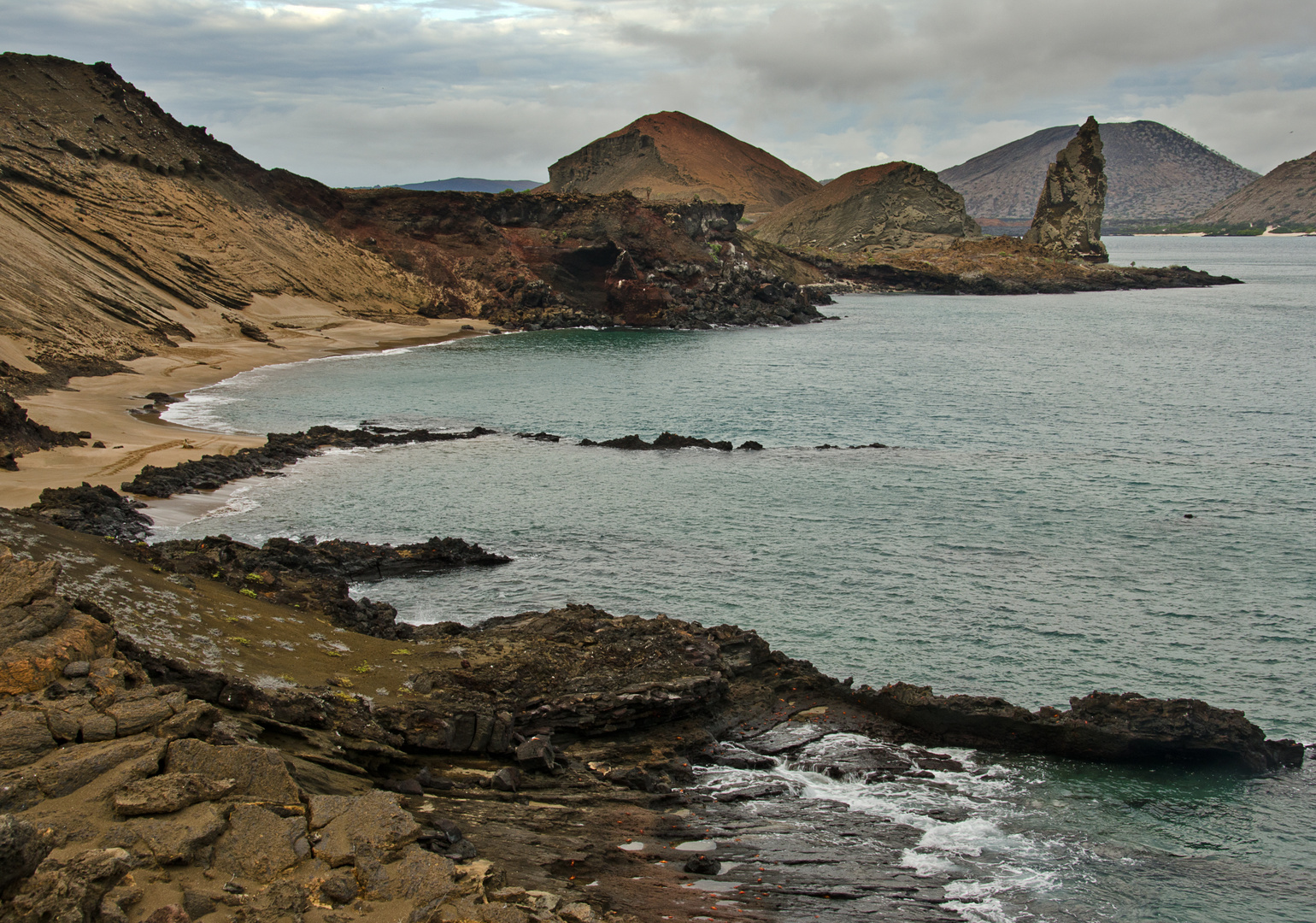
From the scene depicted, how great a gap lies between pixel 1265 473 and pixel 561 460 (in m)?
28.9

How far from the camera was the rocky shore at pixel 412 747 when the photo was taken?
27.1ft

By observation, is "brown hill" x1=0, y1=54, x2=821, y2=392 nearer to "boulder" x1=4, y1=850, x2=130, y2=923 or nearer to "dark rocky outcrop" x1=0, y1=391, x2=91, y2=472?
"dark rocky outcrop" x1=0, y1=391, x2=91, y2=472

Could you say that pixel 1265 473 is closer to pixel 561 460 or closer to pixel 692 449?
pixel 692 449

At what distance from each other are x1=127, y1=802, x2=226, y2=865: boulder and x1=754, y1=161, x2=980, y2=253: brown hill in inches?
6914

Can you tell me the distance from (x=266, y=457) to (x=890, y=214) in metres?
163

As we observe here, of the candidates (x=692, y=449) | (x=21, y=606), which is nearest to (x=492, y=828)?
(x=21, y=606)

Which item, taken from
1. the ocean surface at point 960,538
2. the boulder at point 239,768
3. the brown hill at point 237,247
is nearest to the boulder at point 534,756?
the ocean surface at point 960,538

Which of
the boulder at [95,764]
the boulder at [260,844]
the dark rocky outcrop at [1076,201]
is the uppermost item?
the dark rocky outcrop at [1076,201]

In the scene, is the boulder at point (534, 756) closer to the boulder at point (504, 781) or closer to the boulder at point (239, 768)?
the boulder at point (504, 781)

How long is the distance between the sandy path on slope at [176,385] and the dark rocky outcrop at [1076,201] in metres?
113

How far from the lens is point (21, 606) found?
10547 mm

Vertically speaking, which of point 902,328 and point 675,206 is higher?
point 675,206

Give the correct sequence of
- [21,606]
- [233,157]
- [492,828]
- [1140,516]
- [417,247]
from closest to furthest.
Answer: [21,606]
[492,828]
[1140,516]
[233,157]
[417,247]

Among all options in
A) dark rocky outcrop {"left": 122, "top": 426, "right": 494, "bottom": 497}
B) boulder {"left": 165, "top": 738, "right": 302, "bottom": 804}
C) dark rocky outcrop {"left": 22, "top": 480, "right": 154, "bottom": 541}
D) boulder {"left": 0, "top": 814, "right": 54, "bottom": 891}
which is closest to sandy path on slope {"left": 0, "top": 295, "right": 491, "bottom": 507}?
dark rocky outcrop {"left": 122, "top": 426, "right": 494, "bottom": 497}
